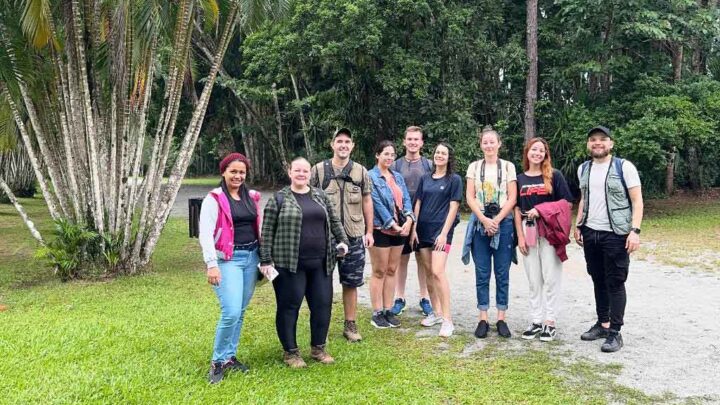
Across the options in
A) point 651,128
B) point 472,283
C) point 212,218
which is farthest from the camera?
point 651,128

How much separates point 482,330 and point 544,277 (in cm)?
72

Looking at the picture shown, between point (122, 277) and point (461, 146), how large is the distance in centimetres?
1065

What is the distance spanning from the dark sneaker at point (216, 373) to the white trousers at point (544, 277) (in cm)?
271

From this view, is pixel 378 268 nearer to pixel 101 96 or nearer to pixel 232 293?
pixel 232 293

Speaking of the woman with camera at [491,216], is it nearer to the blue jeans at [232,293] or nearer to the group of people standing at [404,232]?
the group of people standing at [404,232]

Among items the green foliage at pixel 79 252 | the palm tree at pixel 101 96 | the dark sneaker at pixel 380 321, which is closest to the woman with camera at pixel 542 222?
the dark sneaker at pixel 380 321

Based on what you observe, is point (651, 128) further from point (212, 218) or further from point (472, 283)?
point (212, 218)

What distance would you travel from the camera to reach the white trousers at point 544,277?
5070 mm

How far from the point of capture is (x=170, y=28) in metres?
8.67

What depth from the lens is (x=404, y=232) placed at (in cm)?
529

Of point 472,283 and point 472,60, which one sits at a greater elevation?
point 472,60

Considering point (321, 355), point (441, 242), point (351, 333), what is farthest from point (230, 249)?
point (441, 242)

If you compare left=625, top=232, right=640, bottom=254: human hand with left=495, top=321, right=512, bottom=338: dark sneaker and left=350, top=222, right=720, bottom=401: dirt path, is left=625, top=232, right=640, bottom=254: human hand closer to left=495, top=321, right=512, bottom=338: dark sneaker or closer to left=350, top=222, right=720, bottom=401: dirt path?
left=350, top=222, right=720, bottom=401: dirt path

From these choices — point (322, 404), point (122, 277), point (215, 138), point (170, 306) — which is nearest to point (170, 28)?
point (122, 277)
